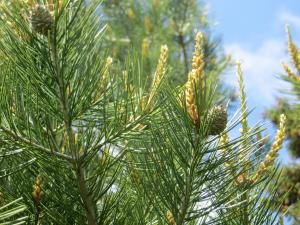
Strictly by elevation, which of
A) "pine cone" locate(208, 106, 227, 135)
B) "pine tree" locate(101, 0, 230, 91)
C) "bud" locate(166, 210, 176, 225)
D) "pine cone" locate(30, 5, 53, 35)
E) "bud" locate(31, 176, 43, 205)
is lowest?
"bud" locate(166, 210, 176, 225)

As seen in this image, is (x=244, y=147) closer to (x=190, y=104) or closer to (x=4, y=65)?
(x=190, y=104)

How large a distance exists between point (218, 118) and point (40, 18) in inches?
21.6

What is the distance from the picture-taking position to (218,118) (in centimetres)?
159

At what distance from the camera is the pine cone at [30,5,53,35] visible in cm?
162

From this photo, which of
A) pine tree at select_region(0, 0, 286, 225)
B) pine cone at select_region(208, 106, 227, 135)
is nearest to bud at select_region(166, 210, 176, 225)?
pine tree at select_region(0, 0, 286, 225)

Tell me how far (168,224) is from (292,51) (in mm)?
1080

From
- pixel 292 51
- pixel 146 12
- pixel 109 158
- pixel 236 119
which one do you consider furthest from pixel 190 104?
pixel 146 12

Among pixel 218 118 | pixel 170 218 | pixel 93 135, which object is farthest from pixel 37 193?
pixel 218 118

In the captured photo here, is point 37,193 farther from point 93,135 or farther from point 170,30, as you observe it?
point 170,30

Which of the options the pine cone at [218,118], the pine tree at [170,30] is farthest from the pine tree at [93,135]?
the pine tree at [170,30]

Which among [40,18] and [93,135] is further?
[93,135]

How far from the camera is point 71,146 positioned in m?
1.66

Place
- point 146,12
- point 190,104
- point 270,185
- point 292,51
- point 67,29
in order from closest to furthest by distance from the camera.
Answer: point 190,104 < point 67,29 < point 270,185 < point 292,51 < point 146,12

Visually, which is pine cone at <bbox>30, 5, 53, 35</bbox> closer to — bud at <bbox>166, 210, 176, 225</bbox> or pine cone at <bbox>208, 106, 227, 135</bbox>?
pine cone at <bbox>208, 106, 227, 135</bbox>
